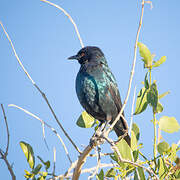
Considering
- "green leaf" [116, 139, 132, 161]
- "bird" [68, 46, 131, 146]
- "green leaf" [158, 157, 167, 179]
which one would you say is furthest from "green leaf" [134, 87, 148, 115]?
"bird" [68, 46, 131, 146]

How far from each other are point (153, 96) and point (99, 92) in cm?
150

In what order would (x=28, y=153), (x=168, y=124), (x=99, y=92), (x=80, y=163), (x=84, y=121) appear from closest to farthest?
(x=168, y=124) < (x=28, y=153) < (x=80, y=163) < (x=84, y=121) < (x=99, y=92)

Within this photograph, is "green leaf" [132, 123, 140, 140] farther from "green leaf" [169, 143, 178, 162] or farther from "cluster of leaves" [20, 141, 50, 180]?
"cluster of leaves" [20, 141, 50, 180]

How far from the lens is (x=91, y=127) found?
2.97m

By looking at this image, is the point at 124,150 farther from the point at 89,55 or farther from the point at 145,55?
the point at 89,55

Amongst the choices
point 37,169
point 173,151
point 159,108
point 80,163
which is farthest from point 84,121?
point 173,151

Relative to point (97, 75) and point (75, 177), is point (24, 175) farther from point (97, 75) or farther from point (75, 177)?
point (97, 75)

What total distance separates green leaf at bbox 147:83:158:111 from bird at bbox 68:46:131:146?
4.33 ft

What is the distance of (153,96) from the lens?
2.14 metres

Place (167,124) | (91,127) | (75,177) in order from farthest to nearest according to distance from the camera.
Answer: (91,127)
(75,177)
(167,124)

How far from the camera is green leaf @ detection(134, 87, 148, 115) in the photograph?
2279mm

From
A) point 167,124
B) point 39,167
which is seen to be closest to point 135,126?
point 167,124

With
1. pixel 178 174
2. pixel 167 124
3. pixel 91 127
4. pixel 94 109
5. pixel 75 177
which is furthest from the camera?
pixel 94 109

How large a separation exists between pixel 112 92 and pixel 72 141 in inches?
55.8
